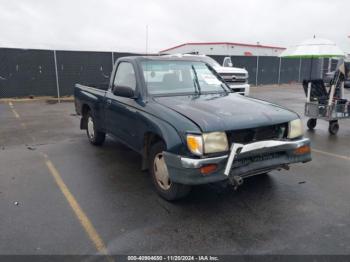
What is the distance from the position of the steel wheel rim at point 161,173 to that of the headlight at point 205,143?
0.61 metres

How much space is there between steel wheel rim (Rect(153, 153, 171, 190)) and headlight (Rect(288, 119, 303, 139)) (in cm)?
159

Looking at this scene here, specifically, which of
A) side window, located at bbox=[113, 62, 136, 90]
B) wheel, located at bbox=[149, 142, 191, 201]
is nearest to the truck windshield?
side window, located at bbox=[113, 62, 136, 90]

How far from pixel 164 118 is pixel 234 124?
32.4 inches

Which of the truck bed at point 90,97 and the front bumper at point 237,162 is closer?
the front bumper at point 237,162

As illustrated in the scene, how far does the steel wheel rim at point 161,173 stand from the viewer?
388cm

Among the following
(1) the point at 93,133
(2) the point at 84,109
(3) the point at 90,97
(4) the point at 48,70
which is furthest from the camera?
(4) the point at 48,70

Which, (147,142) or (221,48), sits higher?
(221,48)

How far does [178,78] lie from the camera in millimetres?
4852

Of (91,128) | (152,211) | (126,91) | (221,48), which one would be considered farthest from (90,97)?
(221,48)

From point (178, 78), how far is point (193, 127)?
1647mm

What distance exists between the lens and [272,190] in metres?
4.29

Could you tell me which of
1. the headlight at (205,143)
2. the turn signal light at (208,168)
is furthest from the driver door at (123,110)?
the turn signal light at (208,168)

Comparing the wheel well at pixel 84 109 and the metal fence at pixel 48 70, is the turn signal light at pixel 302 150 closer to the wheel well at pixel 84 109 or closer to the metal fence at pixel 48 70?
the wheel well at pixel 84 109

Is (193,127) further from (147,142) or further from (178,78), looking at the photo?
(178,78)
